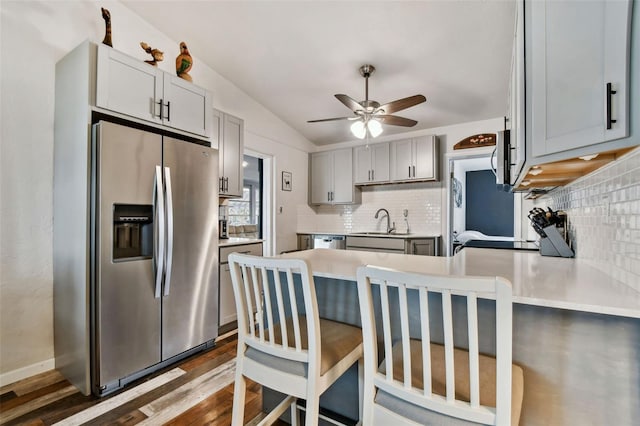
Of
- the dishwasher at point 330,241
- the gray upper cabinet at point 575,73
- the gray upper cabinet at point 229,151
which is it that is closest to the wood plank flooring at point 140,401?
the gray upper cabinet at point 229,151

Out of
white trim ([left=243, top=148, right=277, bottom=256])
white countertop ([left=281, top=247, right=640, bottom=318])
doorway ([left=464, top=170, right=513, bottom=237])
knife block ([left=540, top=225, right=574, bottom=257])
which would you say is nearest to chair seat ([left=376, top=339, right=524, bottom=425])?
white countertop ([left=281, top=247, right=640, bottom=318])

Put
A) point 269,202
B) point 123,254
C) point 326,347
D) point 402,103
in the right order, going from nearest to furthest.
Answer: point 326,347 < point 123,254 < point 402,103 < point 269,202

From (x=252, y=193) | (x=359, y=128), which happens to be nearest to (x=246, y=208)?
(x=252, y=193)

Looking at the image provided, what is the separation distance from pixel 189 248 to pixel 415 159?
333 centimetres

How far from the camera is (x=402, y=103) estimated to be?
8.90 ft

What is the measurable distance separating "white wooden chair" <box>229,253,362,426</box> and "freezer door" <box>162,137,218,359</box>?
127cm

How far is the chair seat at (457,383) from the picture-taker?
873mm

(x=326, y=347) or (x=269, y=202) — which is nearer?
(x=326, y=347)

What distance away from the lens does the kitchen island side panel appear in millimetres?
997

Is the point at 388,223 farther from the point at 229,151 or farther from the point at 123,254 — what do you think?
the point at 123,254

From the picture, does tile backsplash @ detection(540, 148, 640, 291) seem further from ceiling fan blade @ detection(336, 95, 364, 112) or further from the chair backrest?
ceiling fan blade @ detection(336, 95, 364, 112)

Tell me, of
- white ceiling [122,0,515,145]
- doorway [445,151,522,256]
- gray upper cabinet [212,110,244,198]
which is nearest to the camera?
white ceiling [122,0,515,145]


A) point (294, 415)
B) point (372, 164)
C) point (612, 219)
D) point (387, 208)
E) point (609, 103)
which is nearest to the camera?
point (609, 103)

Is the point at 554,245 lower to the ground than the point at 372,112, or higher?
lower
